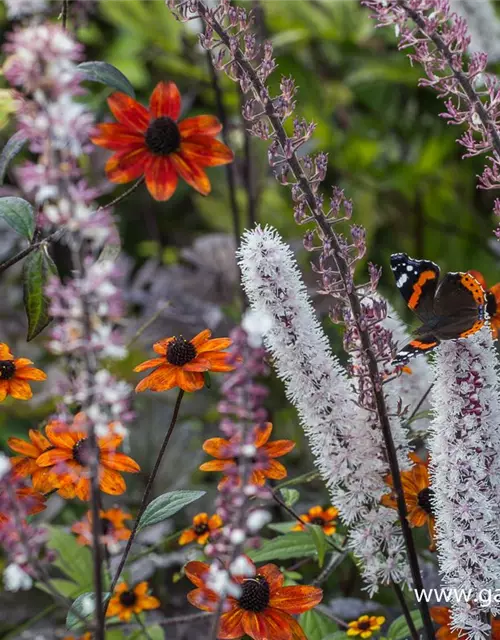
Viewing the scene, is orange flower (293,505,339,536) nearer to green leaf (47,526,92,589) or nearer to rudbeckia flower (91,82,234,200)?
green leaf (47,526,92,589)

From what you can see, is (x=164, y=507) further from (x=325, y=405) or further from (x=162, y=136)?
(x=162, y=136)

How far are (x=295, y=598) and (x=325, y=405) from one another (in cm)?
14

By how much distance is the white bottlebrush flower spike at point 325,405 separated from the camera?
2.03ft

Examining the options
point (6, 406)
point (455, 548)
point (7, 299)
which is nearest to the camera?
point (455, 548)

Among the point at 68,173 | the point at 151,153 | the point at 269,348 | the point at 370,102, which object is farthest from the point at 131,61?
the point at 68,173

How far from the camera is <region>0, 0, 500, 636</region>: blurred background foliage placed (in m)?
1.54

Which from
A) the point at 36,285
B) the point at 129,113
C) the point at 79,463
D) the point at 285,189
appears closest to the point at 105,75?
the point at 129,113

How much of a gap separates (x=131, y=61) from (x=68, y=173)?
1893 millimetres

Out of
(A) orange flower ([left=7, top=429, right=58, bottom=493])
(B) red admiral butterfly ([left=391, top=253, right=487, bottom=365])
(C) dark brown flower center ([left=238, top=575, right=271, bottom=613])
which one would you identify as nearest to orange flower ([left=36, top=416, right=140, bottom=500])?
(A) orange flower ([left=7, top=429, right=58, bottom=493])

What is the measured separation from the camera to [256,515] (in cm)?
37

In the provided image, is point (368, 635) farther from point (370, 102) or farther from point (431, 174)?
point (370, 102)

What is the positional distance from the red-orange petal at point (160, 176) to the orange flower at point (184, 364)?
13cm

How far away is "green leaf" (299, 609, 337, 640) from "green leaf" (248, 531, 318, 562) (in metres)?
0.06

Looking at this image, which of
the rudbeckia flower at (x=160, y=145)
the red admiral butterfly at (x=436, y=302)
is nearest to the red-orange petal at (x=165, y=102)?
the rudbeckia flower at (x=160, y=145)
